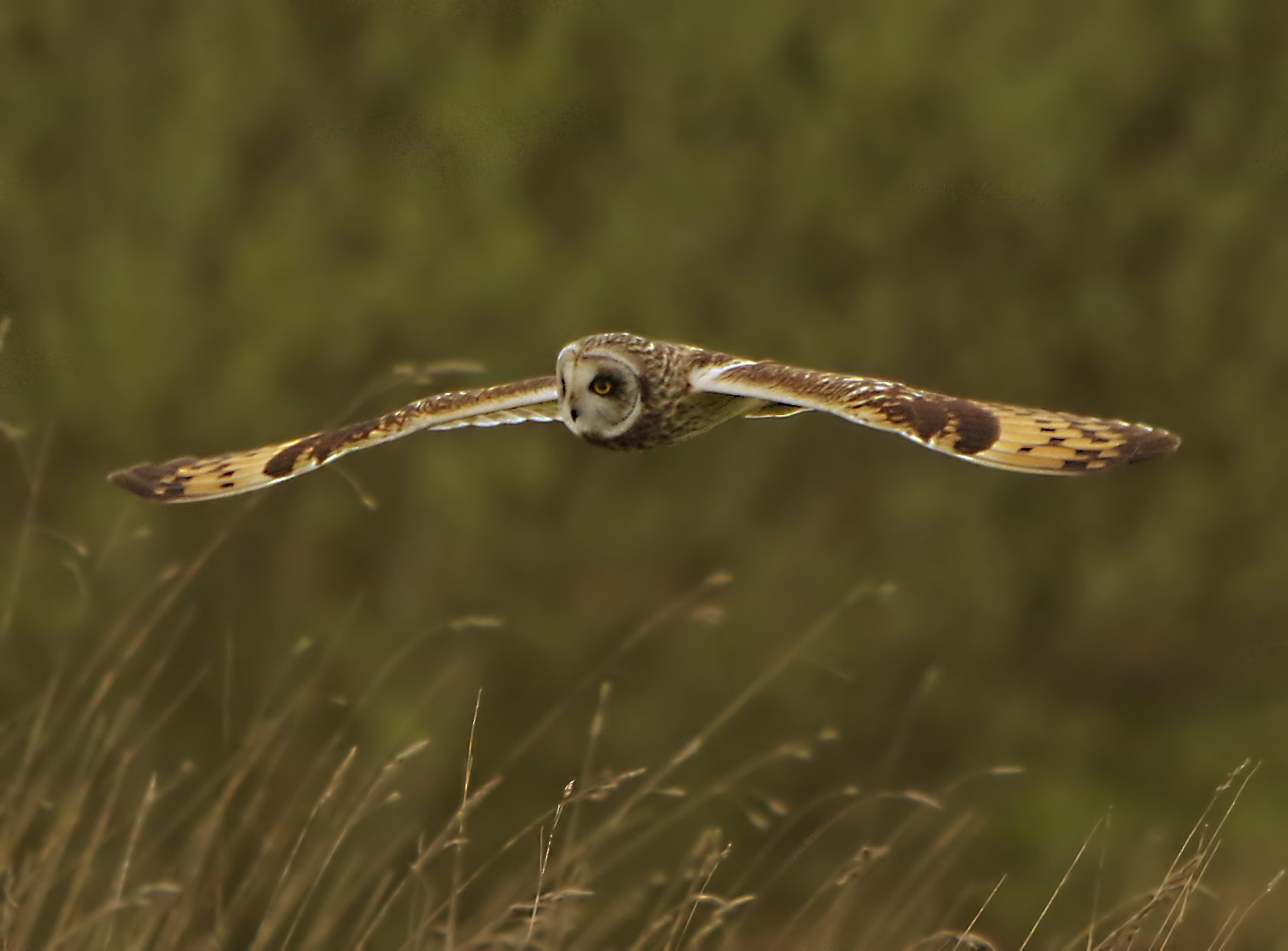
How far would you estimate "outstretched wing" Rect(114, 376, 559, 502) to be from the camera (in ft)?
9.26

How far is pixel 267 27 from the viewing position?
1012 centimetres

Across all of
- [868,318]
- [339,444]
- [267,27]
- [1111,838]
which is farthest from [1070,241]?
[339,444]

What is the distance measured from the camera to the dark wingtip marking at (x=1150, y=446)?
2.16 m

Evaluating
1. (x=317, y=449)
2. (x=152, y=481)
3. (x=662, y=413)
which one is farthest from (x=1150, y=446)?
(x=152, y=481)

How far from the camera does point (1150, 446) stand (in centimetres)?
222

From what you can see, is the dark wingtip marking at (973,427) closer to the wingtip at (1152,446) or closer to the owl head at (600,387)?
the wingtip at (1152,446)

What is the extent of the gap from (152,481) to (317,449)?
12.8 inches

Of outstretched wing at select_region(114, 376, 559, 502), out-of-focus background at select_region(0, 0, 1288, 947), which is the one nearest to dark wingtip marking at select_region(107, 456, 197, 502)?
outstretched wing at select_region(114, 376, 559, 502)

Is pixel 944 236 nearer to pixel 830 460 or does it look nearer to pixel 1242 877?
pixel 830 460

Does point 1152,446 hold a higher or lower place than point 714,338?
higher

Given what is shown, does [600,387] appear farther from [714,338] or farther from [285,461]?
[714,338]

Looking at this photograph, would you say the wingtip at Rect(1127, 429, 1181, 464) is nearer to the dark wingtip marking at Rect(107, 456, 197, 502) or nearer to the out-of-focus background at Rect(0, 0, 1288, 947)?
the dark wingtip marking at Rect(107, 456, 197, 502)

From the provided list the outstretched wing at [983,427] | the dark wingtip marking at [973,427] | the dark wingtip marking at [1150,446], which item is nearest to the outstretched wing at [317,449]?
the outstretched wing at [983,427]

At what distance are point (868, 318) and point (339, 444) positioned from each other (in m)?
7.36
